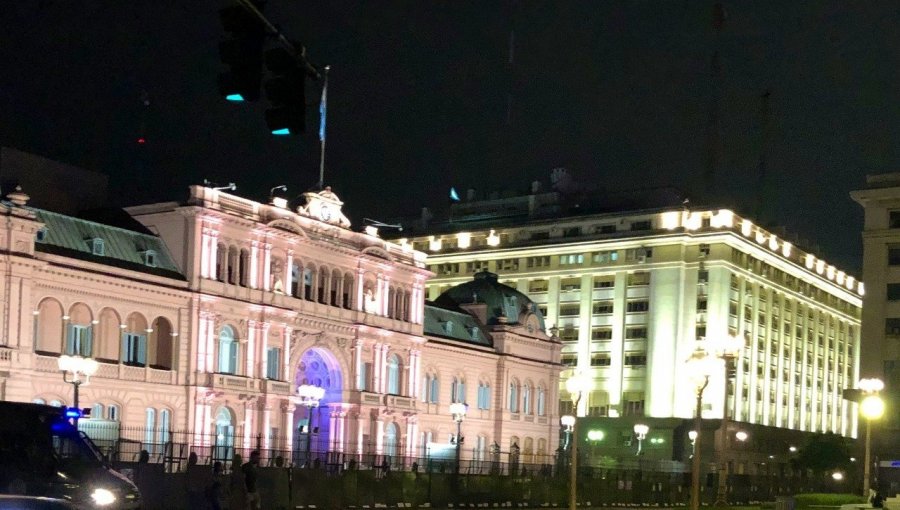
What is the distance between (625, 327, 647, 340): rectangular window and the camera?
127 m

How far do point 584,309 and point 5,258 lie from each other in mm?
75458

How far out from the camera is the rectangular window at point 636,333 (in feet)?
415

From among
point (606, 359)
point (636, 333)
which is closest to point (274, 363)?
point (606, 359)

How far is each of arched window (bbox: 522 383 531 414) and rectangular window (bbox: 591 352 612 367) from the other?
2497 cm

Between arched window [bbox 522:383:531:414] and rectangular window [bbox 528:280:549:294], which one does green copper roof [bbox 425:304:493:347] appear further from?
rectangular window [bbox 528:280:549:294]

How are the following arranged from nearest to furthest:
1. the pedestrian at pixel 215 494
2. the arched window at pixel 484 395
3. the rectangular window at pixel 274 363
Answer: the pedestrian at pixel 215 494, the rectangular window at pixel 274 363, the arched window at pixel 484 395

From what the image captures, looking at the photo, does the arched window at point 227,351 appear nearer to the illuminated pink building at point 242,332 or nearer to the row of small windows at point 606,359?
the illuminated pink building at point 242,332

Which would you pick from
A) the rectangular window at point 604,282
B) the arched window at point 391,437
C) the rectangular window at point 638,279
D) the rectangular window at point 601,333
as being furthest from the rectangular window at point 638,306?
the arched window at point 391,437

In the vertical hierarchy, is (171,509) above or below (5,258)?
below

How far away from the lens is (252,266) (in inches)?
3029

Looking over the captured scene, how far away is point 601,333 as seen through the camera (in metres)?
129

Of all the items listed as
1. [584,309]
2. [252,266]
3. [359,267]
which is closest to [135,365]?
[252,266]

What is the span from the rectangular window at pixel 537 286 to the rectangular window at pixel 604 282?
5.24 metres

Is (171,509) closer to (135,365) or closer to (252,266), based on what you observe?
(135,365)
